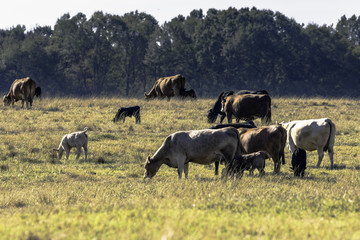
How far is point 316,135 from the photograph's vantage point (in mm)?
A: 14805

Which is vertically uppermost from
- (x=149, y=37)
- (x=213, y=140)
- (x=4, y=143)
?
(x=149, y=37)

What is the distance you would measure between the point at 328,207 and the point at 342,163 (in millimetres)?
7475

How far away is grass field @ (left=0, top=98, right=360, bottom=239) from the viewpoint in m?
6.46

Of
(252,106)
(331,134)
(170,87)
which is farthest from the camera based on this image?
(170,87)

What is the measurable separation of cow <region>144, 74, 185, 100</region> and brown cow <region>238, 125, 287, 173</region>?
25.4 meters

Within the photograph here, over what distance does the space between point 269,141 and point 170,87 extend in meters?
26.5

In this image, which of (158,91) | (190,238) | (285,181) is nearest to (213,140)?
(285,181)

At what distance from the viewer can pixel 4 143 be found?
1897cm

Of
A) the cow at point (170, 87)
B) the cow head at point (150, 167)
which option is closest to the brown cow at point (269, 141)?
the cow head at point (150, 167)

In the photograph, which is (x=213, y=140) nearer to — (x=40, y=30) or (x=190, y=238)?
(x=190, y=238)

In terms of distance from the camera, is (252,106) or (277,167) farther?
(252,106)

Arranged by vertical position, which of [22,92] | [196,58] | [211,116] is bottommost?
[211,116]

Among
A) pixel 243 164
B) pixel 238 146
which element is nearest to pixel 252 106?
pixel 238 146

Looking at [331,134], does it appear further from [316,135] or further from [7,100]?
[7,100]
